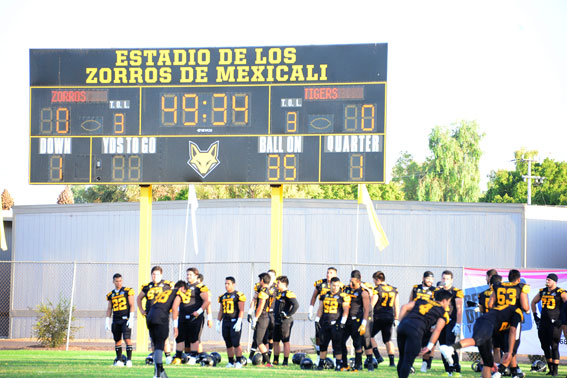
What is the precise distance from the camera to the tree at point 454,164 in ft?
202

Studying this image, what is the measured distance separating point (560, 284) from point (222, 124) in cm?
938

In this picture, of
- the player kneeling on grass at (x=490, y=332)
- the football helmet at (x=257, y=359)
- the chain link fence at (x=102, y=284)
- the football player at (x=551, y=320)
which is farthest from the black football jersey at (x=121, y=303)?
the chain link fence at (x=102, y=284)

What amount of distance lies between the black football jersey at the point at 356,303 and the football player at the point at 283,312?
154cm

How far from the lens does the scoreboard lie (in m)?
20.9

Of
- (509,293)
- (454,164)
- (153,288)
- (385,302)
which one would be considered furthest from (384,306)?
(454,164)

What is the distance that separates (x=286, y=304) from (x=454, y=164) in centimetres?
4509

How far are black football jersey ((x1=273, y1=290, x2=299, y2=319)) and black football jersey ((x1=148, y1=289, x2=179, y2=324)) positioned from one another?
4341 mm

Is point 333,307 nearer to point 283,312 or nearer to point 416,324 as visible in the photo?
point 283,312

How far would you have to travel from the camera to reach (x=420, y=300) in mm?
13031

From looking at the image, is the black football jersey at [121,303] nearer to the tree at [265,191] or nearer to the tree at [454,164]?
the tree at [265,191]

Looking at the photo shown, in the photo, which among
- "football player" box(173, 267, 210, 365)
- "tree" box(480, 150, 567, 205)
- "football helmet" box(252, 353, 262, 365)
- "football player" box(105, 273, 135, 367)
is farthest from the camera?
"tree" box(480, 150, 567, 205)

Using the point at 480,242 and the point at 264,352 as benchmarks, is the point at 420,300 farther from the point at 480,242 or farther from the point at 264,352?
the point at 480,242

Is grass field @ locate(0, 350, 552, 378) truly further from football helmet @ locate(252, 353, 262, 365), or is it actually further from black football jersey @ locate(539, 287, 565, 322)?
black football jersey @ locate(539, 287, 565, 322)

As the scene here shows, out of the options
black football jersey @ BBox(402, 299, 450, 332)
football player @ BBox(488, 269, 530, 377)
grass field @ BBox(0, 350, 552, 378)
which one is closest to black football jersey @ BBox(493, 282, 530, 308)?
football player @ BBox(488, 269, 530, 377)
